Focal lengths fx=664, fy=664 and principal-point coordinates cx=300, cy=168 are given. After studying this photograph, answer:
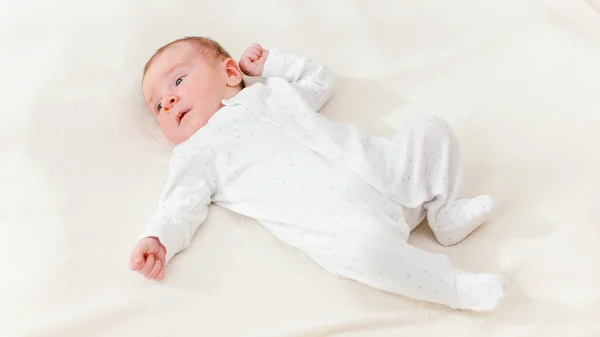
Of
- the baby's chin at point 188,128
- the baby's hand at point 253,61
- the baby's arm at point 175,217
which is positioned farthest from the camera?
the baby's hand at point 253,61

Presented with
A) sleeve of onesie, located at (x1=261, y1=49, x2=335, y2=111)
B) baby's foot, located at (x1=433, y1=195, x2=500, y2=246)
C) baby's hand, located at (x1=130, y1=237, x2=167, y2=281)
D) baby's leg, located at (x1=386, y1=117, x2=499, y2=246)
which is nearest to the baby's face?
sleeve of onesie, located at (x1=261, y1=49, x2=335, y2=111)

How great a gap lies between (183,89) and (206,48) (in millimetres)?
140

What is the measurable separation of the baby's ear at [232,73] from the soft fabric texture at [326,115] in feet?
0.48

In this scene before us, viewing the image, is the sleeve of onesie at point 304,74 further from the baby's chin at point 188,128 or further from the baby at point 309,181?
the baby's chin at point 188,128

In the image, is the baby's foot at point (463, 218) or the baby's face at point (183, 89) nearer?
the baby's foot at point (463, 218)

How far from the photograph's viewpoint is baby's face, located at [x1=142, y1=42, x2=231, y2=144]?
135 centimetres

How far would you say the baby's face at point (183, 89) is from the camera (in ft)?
4.43

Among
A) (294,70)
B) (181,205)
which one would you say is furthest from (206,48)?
(181,205)

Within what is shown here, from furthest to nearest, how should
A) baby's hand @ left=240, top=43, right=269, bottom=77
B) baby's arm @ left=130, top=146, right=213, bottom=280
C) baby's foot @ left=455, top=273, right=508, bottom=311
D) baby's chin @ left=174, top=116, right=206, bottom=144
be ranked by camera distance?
baby's hand @ left=240, top=43, right=269, bottom=77 < baby's chin @ left=174, top=116, right=206, bottom=144 < baby's arm @ left=130, top=146, right=213, bottom=280 < baby's foot @ left=455, top=273, right=508, bottom=311

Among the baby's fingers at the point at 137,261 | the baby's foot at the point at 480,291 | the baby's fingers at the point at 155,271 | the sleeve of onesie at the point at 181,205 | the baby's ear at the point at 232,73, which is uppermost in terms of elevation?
the baby's ear at the point at 232,73

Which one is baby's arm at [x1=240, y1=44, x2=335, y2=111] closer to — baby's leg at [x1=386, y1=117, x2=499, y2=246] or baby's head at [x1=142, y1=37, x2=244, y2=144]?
baby's head at [x1=142, y1=37, x2=244, y2=144]

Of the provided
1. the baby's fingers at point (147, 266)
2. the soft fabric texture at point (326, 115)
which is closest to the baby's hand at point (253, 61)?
the soft fabric texture at point (326, 115)

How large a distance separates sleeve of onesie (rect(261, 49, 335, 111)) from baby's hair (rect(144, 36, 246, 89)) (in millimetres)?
86

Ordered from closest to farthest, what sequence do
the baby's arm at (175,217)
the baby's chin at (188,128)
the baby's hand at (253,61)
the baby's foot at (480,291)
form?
the baby's foot at (480,291), the baby's arm at (175,217), the baby's chin at (188,128), the baby's hand at (253,61)
